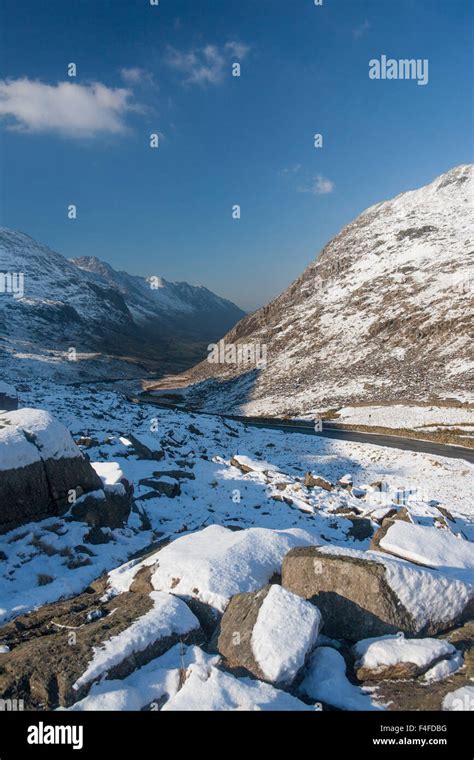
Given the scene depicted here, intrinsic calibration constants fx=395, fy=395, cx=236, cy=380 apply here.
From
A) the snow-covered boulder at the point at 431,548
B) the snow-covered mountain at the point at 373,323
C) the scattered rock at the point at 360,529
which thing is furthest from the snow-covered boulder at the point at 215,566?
the snow-covered mountain at the point at 373,323

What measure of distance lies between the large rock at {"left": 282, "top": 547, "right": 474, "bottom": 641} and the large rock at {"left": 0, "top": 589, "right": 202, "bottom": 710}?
2.40 metres

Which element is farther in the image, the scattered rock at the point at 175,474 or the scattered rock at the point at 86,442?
the scattered rock at the point at 86,442

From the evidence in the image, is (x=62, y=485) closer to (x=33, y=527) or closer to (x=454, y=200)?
(x=33, y=527)

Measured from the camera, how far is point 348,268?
334 ft

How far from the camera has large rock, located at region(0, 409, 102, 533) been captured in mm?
10812

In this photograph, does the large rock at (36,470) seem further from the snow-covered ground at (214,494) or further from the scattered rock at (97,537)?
the scattered rock at (97,537)

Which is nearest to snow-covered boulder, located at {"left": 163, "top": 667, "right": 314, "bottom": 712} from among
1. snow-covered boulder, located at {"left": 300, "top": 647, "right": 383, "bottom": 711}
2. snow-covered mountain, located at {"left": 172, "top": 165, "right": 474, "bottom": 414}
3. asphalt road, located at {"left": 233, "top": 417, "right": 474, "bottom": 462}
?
snow-covered boulder, located at {"left": 300, "top": 647, "right": 383, "bottom": 711}

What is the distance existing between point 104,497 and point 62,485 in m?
1.35

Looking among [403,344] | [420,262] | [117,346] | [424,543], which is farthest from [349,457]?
[117,346]

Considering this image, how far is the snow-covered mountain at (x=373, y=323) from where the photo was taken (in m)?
60.5

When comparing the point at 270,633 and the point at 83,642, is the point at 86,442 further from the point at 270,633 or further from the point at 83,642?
the point at 270,633

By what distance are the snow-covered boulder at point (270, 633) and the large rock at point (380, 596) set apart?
89 cm

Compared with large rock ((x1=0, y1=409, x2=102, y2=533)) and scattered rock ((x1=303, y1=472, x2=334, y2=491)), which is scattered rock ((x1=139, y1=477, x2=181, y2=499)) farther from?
scattered rock ((x1=303, y1=472, x2=334, y2=491))

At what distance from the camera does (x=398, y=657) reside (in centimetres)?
605
